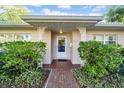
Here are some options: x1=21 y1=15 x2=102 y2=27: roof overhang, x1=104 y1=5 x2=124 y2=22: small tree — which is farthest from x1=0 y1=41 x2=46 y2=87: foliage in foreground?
x1=104 y1=5 x2=124 y2=22: small tree

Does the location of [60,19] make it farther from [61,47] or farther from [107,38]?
[61,47]

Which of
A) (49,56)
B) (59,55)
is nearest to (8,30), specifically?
(49,56)

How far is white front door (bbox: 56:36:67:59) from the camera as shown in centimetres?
1817

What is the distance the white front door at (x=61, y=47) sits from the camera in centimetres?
1817

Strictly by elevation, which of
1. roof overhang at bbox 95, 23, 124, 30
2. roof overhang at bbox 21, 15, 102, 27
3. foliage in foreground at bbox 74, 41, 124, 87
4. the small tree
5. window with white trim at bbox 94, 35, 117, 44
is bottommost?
foliage in foreground at bbox 74, 41, 124, 87

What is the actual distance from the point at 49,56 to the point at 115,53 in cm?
721

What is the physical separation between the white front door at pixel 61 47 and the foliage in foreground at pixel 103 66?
8.93 metres

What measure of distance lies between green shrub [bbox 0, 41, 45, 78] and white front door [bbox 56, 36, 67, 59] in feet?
28.0

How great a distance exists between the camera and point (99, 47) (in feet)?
28.6

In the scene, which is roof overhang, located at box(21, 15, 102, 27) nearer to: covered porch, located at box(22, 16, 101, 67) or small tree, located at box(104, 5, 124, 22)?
covered porch, located at box(22, 16, 101, 67)

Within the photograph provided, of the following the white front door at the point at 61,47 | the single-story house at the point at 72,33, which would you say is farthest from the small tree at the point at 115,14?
the single-story house at the point at 72,33

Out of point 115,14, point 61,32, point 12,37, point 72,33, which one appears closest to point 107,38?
point 72,33

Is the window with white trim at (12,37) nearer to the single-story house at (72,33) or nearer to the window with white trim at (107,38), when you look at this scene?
the single-story house at (72,33)

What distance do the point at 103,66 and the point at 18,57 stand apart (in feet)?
13.5
